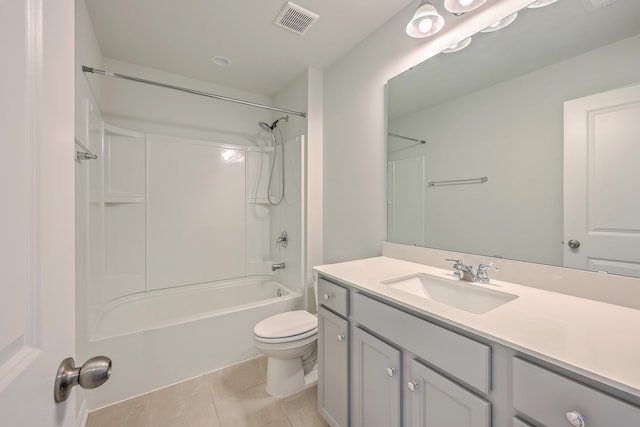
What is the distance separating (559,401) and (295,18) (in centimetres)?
222

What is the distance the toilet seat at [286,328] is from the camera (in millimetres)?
1678

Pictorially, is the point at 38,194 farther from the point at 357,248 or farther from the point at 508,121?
the point at 357,248

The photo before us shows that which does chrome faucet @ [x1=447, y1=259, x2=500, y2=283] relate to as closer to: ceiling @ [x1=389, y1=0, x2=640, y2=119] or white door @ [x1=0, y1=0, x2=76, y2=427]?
ceiling @ [x1=389, y1=0, x2=640, y2=119]

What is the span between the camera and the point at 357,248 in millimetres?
2035

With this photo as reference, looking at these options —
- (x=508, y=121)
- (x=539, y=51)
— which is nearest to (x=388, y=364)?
(x=508, y=121)

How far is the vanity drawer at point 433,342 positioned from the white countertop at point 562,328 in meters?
0.05

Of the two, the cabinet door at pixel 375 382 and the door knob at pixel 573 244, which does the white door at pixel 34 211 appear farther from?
the door knob at pixel 573 244

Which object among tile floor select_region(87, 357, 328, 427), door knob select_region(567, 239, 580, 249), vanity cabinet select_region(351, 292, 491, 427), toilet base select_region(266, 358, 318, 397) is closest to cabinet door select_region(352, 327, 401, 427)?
vanity cabinet select_region(351, 292, 491, 427)

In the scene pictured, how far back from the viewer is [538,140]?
114 centimetres

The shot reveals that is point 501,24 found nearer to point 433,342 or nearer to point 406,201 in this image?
point 406,201

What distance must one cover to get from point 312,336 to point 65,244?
61.5 inches

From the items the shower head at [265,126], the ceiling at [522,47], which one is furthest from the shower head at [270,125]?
the ceiling at [522,47]

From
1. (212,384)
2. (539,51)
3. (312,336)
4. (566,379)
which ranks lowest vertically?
(212,384)

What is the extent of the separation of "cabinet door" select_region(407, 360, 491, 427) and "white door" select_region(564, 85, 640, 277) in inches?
28.4
